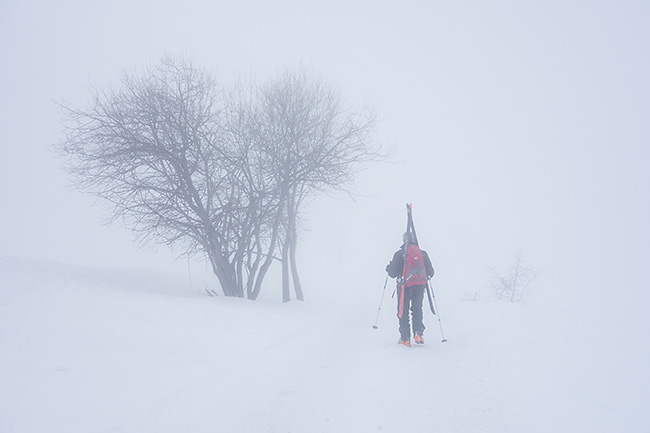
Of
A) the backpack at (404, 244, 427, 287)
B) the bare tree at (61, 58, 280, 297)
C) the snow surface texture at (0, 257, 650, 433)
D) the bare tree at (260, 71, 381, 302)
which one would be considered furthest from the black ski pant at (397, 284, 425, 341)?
the bare tree at (61, 58, 280, 297)

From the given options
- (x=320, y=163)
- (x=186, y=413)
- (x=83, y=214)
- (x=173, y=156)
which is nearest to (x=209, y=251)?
(x=173, y=156)

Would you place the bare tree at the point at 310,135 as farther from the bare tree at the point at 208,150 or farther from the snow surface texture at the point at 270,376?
the snow surface texture at the point at 270,376

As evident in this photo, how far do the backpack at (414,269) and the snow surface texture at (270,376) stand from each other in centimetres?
139

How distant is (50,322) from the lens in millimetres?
6219

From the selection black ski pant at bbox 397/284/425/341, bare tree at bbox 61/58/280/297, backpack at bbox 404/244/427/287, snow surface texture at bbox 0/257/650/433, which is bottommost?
snow surface texture at bbox 0/257/650/433

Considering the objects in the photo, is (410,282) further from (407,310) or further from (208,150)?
(208,150)

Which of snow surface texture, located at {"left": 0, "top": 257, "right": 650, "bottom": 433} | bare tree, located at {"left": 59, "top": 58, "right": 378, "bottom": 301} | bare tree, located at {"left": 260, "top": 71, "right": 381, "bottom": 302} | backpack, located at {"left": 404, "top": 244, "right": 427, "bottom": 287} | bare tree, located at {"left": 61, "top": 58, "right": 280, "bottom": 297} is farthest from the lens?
bare tree, located at {"left": 260, "top": 71, "right": 381, "bottom": 302}

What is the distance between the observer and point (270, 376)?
5730 millimetres

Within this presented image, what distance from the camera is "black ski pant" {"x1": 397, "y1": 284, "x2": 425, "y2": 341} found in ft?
25.8

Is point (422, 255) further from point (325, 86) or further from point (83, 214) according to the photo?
point (83, 214)

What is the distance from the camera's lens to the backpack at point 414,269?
8.08 m

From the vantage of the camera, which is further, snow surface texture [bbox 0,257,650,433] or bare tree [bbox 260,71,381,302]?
bare tree [bbox 260,71,381,302]

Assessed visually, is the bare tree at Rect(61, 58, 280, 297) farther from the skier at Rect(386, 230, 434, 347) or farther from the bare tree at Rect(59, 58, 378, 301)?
the skier at Rect(386, 230, 434, 347)

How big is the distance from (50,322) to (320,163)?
8.46 metres
